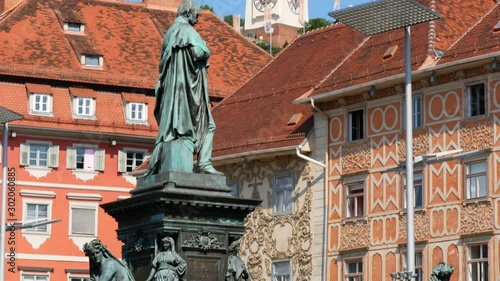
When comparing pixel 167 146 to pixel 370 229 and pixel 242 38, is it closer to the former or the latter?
pixel 370 229

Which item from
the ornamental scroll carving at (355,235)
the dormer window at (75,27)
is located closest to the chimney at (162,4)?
the dormer window at (75,27)

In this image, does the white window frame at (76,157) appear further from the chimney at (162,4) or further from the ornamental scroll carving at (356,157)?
the ornamental scroll carving at (356,157)

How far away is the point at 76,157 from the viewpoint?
61.8 metres

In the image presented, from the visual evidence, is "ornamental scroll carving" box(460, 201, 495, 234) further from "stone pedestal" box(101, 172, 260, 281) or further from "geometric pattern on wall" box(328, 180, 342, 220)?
"stone pedestal" box(101, 172, 260, 281)

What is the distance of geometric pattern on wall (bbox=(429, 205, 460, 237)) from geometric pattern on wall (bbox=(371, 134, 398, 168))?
240 cm

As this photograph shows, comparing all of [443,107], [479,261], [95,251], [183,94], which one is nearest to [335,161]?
[443,107]

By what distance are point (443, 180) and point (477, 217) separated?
1.92m

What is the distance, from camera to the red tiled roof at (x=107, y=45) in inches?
2474

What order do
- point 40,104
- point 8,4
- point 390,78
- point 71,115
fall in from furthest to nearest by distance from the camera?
point 8,4 → point 71,115 → point 40,104 → point 390,78

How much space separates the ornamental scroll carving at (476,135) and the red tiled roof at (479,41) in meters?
1.82

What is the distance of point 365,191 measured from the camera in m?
46.8

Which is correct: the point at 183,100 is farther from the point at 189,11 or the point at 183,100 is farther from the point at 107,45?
the point at 107,45

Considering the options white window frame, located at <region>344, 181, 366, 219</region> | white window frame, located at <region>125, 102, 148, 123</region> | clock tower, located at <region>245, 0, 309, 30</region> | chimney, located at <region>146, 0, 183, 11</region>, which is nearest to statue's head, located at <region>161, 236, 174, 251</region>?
white window frame, located at <region>344, 181, 366, 219</region>

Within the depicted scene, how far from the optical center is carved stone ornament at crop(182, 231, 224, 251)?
18.7m
